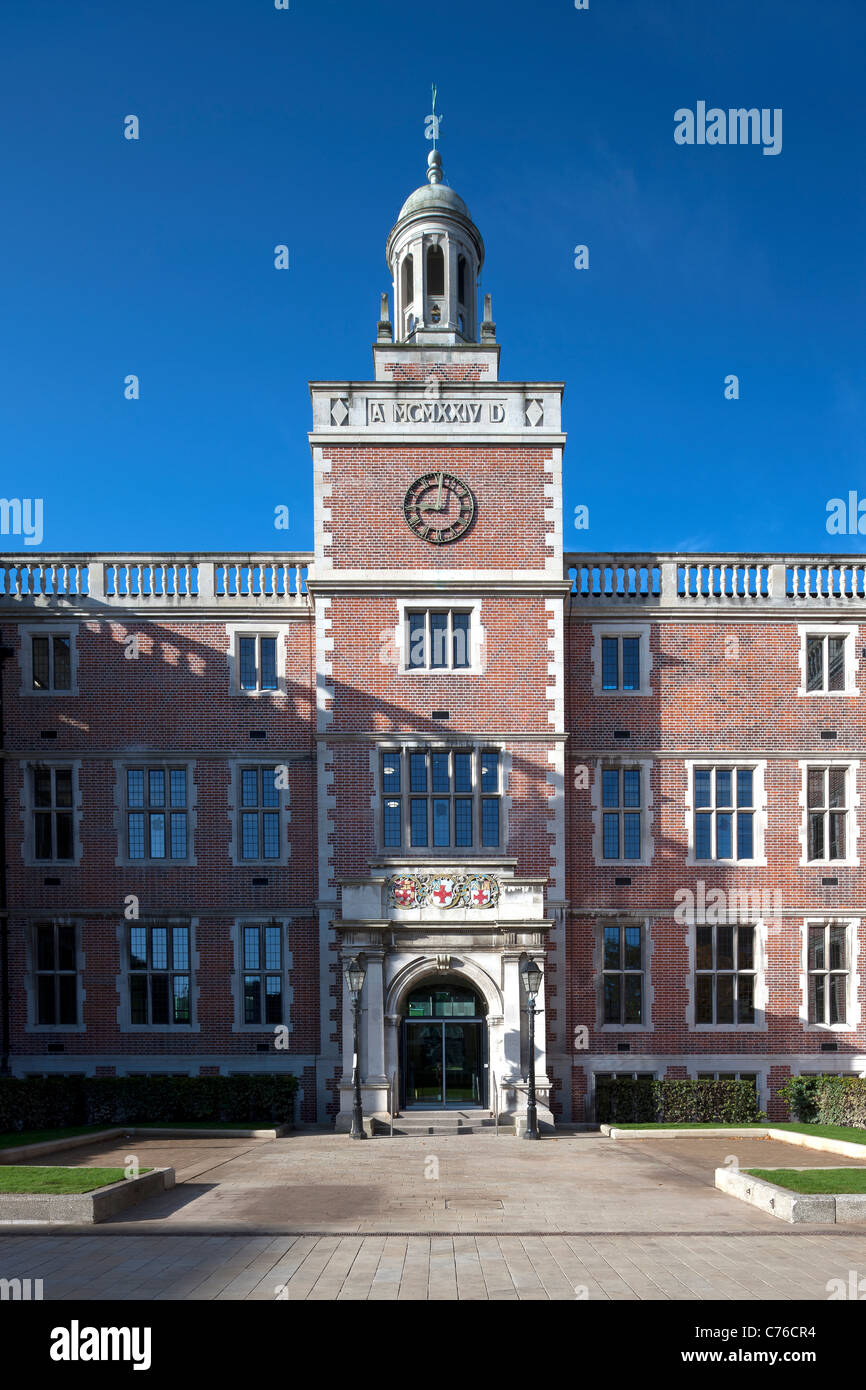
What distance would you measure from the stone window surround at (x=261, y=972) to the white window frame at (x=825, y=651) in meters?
15.3

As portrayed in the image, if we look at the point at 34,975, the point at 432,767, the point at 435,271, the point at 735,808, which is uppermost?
the point at 435,271

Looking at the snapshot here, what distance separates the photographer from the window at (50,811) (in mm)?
27344

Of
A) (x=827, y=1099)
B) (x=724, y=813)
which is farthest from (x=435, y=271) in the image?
(x=827, y=1099)

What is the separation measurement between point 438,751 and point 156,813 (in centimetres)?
774

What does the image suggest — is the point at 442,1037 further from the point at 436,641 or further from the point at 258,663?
the point at 258,663

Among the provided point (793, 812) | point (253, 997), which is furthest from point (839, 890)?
point (253, 997)

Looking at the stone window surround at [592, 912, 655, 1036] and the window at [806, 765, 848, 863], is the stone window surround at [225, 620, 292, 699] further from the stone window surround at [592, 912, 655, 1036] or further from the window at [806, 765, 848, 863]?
the window at [806, 765, 848, 863]

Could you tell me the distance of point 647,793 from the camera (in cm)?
2742

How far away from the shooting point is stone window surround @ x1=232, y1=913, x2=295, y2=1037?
86.6 ft

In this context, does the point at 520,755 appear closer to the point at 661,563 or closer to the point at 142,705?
the point at 661,563

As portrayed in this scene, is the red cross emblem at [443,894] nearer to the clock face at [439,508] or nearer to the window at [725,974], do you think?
the window at [725,974]

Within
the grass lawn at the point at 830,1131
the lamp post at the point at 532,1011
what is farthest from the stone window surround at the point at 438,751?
the grass lawn at the point at 830,1131

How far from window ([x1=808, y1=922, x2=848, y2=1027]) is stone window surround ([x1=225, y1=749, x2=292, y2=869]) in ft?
46.5

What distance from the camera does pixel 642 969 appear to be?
27.0 metres
